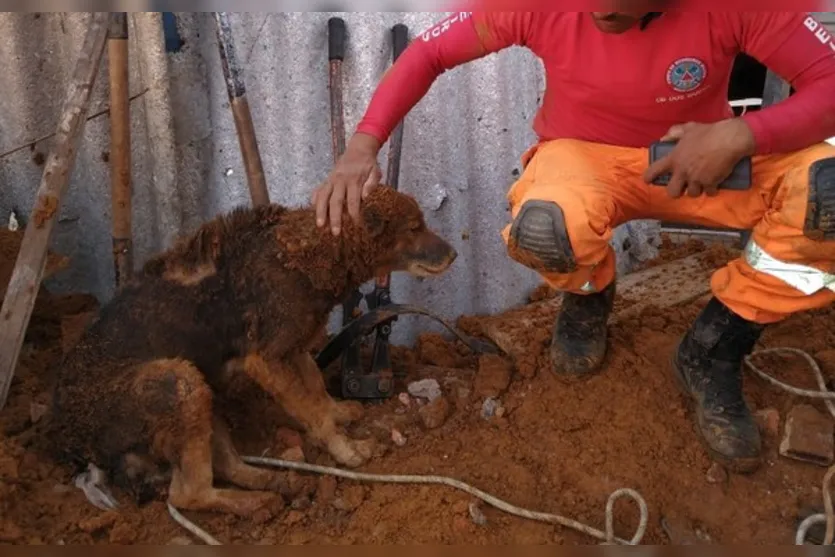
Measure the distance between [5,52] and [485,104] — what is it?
8.49ft

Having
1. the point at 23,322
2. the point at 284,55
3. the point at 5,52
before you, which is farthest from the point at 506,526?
the point at 5,52

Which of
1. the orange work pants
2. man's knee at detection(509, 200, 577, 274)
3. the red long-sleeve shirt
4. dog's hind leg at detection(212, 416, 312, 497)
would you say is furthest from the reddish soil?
the red long-sleeve shirt

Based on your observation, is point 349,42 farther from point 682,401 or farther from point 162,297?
point 682,401

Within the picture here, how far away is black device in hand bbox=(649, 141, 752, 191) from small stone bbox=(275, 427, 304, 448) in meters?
1.87

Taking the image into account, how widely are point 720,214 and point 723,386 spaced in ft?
2.28

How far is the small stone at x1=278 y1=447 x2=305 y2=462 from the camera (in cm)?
336

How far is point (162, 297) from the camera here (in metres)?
3.19

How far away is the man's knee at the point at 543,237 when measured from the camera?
2824mm

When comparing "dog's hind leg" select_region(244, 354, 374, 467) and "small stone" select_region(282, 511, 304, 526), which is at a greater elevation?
"dog's hind leg" select_region(244, 354, 374, 467)

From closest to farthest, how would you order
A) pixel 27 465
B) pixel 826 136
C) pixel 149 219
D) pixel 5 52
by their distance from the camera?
1. pixel 826 136
2. pixel 27 465
3. pixel 5 52
4. pixel 149 219

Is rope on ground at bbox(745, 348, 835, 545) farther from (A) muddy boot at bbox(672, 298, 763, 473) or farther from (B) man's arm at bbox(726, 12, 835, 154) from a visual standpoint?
(B) man's arm at bbox(726, 12, 835, 154)

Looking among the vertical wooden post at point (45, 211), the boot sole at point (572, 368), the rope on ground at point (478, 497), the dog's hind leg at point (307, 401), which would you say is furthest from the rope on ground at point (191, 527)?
the boot sole at point (572, 368)

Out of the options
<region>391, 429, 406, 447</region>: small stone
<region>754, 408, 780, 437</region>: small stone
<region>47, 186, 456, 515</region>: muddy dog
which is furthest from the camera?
<region>391, 429, 406, 447</region>: small stone

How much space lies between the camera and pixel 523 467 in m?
3.19
